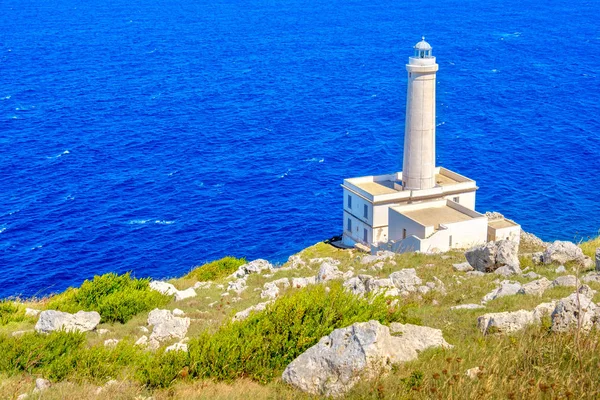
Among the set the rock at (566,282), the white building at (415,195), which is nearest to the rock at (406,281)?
the rock at (566,282)

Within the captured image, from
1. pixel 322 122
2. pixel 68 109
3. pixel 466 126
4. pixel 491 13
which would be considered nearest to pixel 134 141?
pixel 68 109

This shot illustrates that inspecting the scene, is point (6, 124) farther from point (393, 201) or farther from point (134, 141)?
point (393, 201)

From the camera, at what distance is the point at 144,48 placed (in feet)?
505

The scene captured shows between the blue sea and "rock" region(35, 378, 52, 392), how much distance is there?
4164cm

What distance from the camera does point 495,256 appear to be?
26.5 meters

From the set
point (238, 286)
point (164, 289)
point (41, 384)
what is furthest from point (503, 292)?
point (164, 289)

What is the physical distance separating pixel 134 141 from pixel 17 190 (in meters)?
Answer: 20.7

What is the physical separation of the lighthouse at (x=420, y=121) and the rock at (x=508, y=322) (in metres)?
38.2

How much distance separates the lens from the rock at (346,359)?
12.3 metres

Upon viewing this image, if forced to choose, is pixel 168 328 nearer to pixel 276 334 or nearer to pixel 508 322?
pixel 276 334

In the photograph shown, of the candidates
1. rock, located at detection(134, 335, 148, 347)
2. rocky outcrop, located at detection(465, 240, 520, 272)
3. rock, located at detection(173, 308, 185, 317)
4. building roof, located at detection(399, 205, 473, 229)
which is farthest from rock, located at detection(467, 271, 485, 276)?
building roof, located at detection(399, 205, 473, 229)

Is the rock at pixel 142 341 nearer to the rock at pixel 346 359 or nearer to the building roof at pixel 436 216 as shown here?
the rock at pixel 346 359

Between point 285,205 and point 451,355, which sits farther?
point 285,205

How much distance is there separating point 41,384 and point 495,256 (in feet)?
59.7
